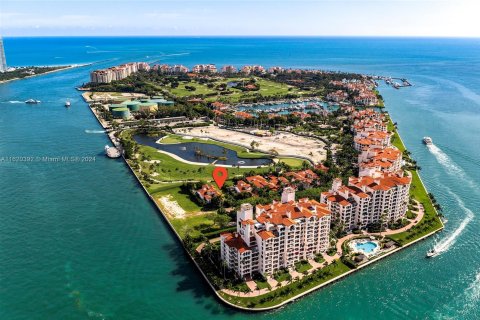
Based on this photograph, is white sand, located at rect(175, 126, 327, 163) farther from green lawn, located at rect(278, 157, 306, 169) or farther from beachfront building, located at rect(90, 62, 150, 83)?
beachfront building, located at rect(90, 62, 150, 83)

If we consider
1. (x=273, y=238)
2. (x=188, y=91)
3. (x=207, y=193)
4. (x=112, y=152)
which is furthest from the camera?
(x=188, y=91)

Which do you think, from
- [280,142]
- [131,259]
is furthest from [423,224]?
[280,142]

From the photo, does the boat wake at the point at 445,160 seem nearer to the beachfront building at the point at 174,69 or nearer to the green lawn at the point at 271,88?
the green lawn at the point at 271,88

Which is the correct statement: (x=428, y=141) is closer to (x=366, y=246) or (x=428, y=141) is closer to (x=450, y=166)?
(x=450, y=166)

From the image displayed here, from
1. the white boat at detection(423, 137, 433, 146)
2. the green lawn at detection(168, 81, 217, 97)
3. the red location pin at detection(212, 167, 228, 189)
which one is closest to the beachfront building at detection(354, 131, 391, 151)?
the white boat at detection(423, 137, 433, 146)

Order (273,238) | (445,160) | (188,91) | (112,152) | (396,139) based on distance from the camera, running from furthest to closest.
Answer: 1. (188,91)
2. (396,139)
3. (112,152)
4. (445,160)
5. (273,238)

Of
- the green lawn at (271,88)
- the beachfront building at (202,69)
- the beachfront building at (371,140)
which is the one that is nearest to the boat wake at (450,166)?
the beachfront building at (371,140)

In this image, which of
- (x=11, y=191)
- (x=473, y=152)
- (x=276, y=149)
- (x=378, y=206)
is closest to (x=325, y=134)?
(x=276, y=149)
